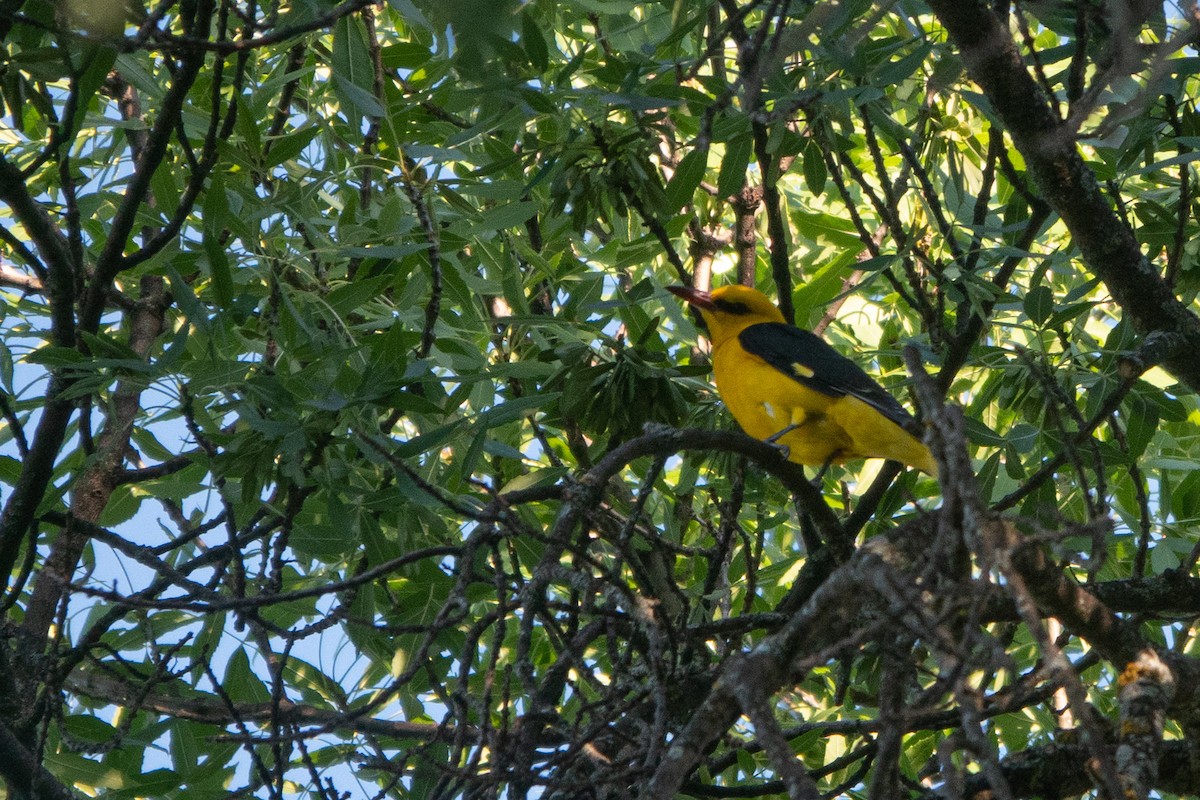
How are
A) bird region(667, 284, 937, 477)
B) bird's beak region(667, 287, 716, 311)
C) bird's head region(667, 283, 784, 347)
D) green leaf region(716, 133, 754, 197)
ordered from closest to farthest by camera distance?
green leaf region(716, 133, 754, 197) → bird region(667, 284, 937, 477) → bird's beak region(667, 287, 716, 311) → bird's head region(667, 283, 784, 347)

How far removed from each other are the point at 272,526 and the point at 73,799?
851 millimetres

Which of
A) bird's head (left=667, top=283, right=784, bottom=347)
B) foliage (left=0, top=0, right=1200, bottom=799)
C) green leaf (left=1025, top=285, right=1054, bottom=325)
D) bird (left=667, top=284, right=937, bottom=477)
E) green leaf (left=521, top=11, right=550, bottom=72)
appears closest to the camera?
foliage (left=0, top=0, right=1200, bottom=799)

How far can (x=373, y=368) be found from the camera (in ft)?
9.90

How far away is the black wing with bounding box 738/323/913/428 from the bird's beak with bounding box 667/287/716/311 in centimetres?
19

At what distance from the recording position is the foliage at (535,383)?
2.32m

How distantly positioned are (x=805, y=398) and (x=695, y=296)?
58 centimetres

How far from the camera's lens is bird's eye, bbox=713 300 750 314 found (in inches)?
206

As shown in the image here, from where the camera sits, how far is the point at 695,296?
4898 millimetres

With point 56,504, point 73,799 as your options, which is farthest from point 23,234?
point 73,799

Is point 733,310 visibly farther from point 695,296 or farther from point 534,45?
point 534,45

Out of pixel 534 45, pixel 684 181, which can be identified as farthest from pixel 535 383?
pixel 534 45

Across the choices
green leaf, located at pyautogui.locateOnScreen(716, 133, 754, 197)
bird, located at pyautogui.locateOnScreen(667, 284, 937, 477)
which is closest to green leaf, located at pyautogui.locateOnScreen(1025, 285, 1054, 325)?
bird, located at pyautogui.locateOnScreen(667, 284, 937, 477)

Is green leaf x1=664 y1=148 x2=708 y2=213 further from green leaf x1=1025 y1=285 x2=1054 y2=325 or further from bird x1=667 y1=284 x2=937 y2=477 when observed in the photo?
green leaf x1=1025 y1=285 x2=1054 y2=325

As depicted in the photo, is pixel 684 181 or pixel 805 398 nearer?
pixel 684 181
